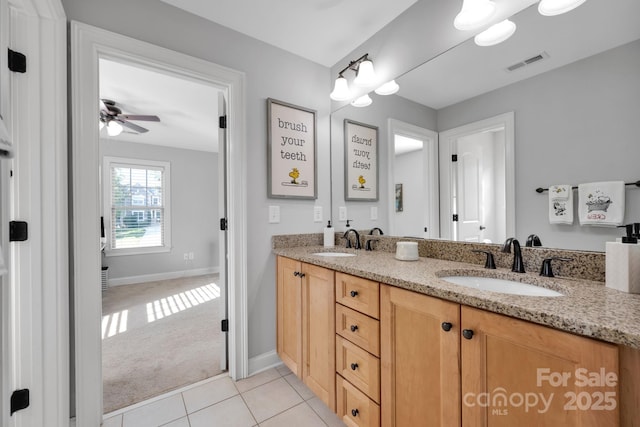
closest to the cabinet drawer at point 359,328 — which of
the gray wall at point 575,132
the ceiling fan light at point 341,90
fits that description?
the gray wall at point 575,132

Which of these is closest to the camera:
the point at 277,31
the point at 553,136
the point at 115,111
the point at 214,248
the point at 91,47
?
the point at 553,136

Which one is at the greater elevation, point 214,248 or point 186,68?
point 186,68

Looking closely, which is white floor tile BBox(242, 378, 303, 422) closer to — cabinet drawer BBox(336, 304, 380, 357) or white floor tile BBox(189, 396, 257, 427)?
white floor tile BBox(189, 396, 257, 427)

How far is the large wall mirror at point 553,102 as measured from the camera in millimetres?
896

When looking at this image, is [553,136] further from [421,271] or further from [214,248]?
[214,248]

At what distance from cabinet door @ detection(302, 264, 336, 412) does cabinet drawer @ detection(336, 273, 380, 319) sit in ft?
0.22

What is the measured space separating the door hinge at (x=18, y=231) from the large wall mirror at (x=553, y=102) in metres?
2.03

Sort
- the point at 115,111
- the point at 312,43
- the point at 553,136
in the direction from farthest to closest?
the point at 115,111
the point at 312,43
the point at 553,136

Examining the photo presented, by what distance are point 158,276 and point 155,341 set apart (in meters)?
2.68

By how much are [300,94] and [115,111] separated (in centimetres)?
214

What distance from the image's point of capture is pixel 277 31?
192 cm

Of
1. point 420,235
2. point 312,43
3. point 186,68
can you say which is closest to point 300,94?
point 312,43

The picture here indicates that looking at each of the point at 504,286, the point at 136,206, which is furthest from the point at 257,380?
the point at 136,206

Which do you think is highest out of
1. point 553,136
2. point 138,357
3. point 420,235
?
point 553,136
